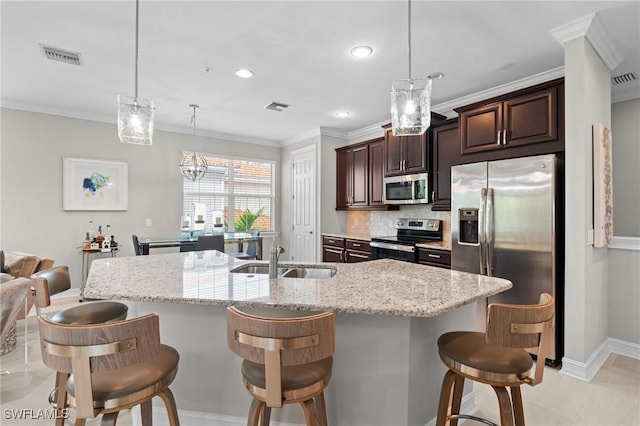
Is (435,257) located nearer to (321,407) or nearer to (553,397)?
(553,397)

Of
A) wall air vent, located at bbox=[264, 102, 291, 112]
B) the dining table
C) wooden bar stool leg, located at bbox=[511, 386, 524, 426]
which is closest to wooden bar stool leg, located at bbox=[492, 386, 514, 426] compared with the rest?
wooden bar stool leg, located at bbox=[511, 386, 524, 426]

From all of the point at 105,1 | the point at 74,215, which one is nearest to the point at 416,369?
the point at 105,1

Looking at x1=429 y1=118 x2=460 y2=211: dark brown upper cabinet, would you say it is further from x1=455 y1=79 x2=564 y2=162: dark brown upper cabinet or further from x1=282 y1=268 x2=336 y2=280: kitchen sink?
x1=282 y1=268 x2=336 y2=280: kitchen sink

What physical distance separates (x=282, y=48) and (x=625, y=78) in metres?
3.31

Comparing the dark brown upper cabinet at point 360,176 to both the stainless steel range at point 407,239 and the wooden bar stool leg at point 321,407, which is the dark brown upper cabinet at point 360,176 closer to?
the stainless steel range at point 407,239

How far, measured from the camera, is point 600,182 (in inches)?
104

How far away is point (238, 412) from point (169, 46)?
2.86 m

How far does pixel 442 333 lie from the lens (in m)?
1.85

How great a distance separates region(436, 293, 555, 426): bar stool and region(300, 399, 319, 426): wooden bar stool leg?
0.66m

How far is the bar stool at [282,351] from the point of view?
119cm

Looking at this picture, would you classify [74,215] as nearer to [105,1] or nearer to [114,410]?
[105,1]

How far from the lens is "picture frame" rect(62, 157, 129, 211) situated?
187 inches

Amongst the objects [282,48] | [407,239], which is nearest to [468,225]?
[407,239]

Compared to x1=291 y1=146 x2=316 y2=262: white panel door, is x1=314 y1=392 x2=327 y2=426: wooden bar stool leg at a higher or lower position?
lower
